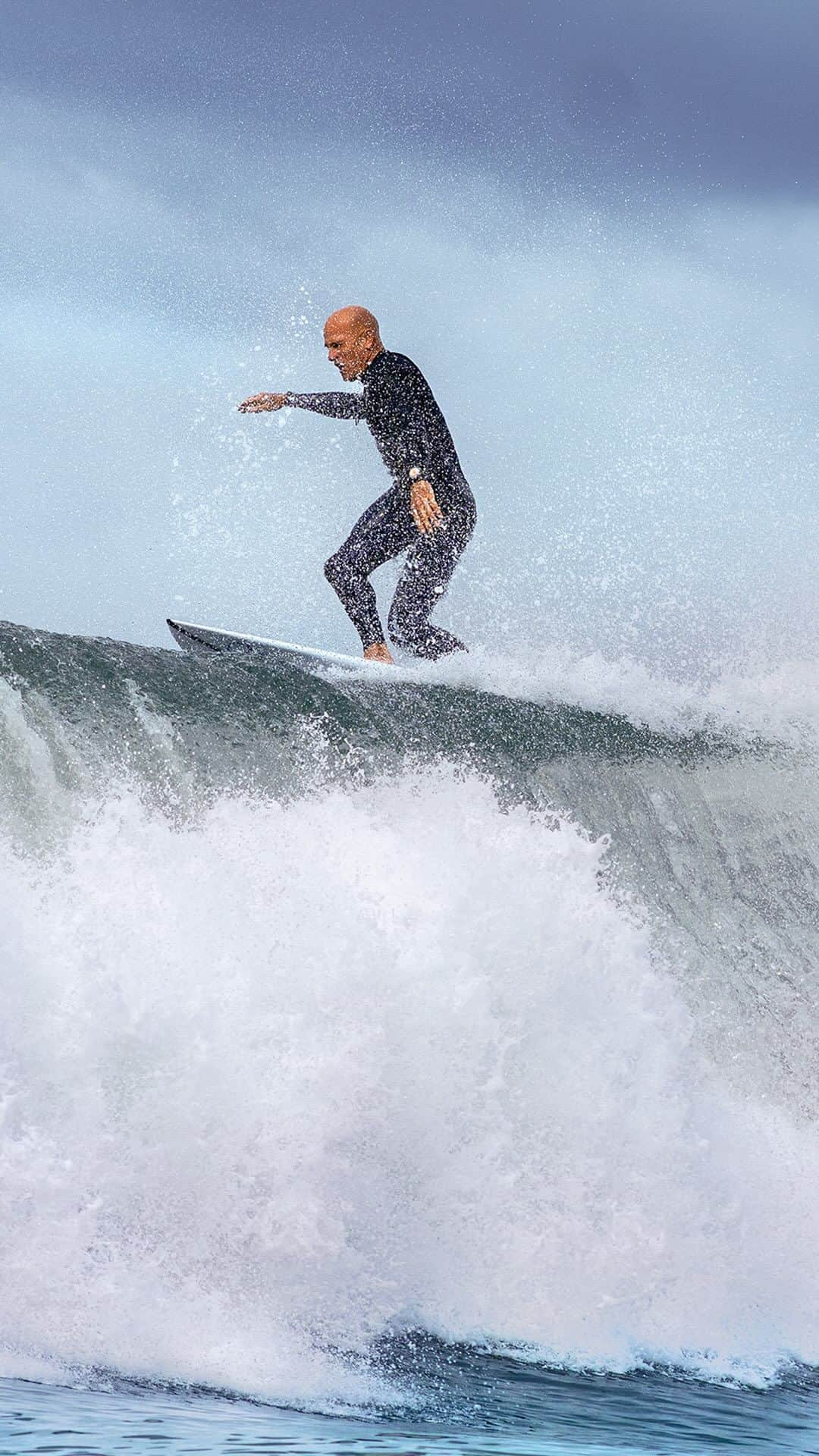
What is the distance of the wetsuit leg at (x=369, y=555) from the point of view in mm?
8195

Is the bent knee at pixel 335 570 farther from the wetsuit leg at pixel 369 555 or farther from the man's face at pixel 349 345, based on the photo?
the man's face at pixel 349 345

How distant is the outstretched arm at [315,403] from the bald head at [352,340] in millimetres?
142

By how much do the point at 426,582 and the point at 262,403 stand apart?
1363mm

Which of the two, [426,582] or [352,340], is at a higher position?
[352,340]

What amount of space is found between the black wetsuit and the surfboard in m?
0.34

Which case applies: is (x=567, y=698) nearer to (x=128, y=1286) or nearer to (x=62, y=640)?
(x=62, y=640)

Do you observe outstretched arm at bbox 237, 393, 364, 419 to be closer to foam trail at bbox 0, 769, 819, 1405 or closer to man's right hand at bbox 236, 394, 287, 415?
man's right hand at bbox 236, 394, 287, 415

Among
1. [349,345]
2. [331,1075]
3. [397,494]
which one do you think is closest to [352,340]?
[349,345]

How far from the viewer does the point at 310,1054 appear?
17.2 ft

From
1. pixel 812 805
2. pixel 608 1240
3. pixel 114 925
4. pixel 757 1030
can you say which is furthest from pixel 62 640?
pixel 812 805

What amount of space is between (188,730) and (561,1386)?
3204 mm

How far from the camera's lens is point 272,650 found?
25.8 feet

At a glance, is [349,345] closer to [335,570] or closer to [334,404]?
[334,404]

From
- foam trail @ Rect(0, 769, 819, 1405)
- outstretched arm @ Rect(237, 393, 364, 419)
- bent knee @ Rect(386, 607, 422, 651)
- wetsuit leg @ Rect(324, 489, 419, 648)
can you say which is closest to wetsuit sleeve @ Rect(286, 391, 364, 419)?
outstretched arm @ Rect(237, 393, 364, 419)
